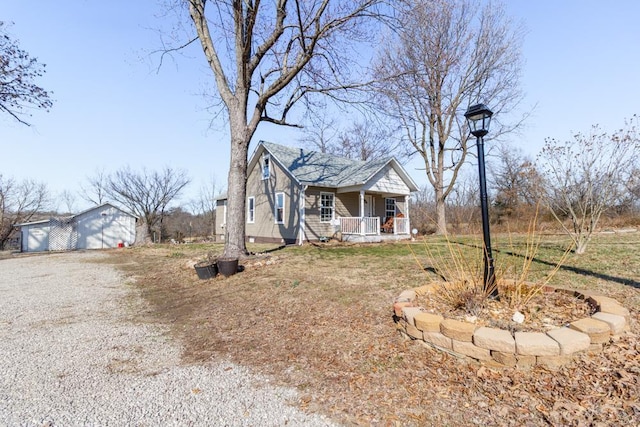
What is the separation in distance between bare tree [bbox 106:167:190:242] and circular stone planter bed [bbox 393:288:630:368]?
29.6 m

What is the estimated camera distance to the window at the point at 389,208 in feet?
54.7

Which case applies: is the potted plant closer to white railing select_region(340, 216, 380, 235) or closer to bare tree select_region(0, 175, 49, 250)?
white railing select_region(340, 216, 380, 235)

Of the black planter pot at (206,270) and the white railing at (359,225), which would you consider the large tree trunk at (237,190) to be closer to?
the black planter pot at (206,270)

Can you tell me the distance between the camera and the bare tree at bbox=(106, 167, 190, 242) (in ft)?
92.0

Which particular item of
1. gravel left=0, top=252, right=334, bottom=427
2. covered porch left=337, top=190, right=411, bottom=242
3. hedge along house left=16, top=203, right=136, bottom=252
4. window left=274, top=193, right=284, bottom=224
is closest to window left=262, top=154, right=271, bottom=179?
window left=274, top=193, right=284, bottom=224

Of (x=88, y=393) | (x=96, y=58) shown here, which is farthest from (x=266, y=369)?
(x=96, y=58)

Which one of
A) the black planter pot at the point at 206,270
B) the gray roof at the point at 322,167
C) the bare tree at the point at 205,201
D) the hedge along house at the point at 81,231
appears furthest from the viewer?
the bare tree at the point at 205,201

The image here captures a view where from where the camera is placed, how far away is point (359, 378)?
2.39m

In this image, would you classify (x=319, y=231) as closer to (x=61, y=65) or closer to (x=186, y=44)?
(x=186, y=44)

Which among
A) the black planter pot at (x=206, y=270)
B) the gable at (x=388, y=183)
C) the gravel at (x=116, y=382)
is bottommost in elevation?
the gravel at (x=116, y=382)

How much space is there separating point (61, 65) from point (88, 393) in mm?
9871

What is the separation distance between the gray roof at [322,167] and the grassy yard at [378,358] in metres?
8.55

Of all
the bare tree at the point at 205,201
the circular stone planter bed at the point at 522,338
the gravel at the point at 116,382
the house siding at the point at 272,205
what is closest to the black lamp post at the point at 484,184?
the circular stone planter bed at the point at 522,338

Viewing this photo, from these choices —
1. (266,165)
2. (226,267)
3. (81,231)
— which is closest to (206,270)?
(226,267)
